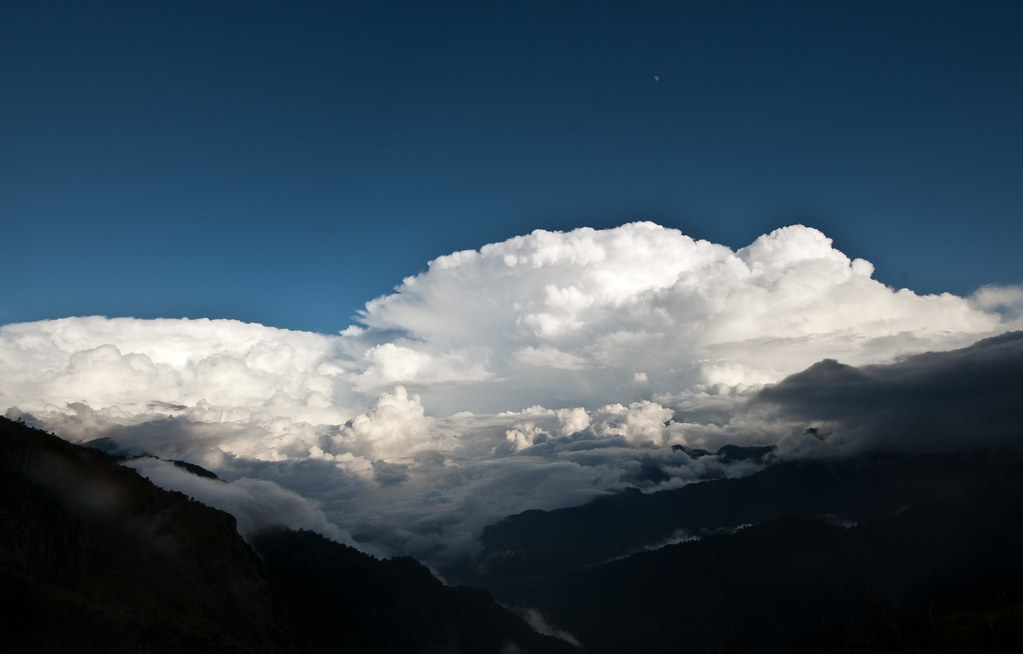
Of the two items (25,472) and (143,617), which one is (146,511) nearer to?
(25,472)

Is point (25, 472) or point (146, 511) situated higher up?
point (25, 472)

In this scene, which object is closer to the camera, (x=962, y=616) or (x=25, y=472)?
(x=962, y=616)

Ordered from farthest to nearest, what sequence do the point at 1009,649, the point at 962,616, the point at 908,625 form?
the point at 962,616 → the point at 908,625 → the point at 1009,649

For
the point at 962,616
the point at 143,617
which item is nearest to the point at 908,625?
the point at 962,616

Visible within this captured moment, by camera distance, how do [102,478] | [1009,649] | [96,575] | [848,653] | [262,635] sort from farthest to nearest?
[262,635] → [102,478] → [96,575] → [848,653] → [1009,649]

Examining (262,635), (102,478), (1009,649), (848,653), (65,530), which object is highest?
Result: (102,478)

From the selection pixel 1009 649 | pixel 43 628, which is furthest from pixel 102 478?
pixel 1009 649

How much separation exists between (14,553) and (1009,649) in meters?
198

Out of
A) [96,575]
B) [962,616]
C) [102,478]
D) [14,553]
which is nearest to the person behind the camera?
[962,616]

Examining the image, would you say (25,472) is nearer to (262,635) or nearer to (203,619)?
(203,619)

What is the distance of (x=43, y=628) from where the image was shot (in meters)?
112

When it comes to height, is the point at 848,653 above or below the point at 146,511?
below

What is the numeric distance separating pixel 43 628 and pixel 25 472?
67.9m

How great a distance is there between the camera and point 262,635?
7564 inches
